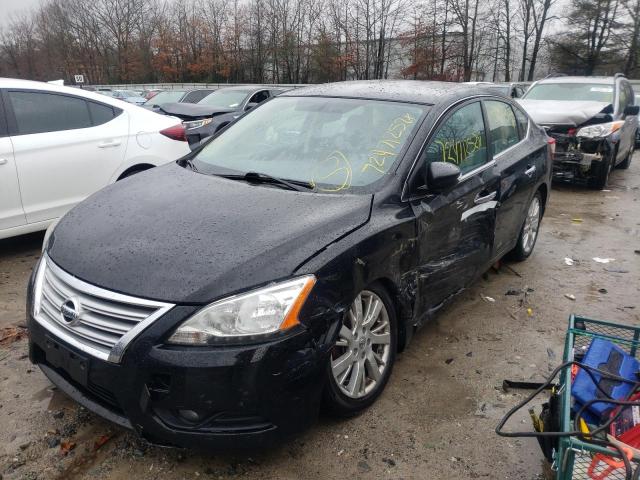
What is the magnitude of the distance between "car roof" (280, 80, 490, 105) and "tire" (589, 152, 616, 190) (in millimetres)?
5155

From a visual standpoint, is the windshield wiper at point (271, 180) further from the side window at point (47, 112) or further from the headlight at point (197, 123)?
the headlight at point (197, 123)

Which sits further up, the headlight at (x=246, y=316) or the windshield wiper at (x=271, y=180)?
the windshield wiper at (x=271, y=180)

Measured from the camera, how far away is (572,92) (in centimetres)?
983

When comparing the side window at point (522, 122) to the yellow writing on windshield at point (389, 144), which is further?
the side window at point (522, 122)

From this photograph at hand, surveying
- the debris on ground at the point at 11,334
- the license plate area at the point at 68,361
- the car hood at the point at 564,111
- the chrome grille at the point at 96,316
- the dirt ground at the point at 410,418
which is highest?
the car hood at the point at 564,111

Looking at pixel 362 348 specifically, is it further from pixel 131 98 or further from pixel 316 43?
pixel 316 43

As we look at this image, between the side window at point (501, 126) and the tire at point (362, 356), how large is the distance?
1889mm

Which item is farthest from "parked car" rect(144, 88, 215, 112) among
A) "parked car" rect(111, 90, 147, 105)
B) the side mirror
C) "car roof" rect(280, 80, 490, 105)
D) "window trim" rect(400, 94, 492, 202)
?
the side mirror

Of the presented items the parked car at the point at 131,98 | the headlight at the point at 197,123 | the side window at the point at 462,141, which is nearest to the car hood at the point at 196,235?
the side window at the point at 462,141

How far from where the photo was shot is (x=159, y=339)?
208 cm

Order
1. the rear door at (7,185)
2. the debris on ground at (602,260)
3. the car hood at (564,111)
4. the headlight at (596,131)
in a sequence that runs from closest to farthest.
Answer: the rear door at (7,185)
the debris on ground at (602,260)
the headlight at (596,131)
the car hood at (564,111)

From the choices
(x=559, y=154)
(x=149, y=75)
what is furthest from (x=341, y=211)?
(x=149, y=75)

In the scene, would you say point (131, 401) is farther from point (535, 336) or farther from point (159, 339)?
point (535, 336)

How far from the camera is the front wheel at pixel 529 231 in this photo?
492 cm
